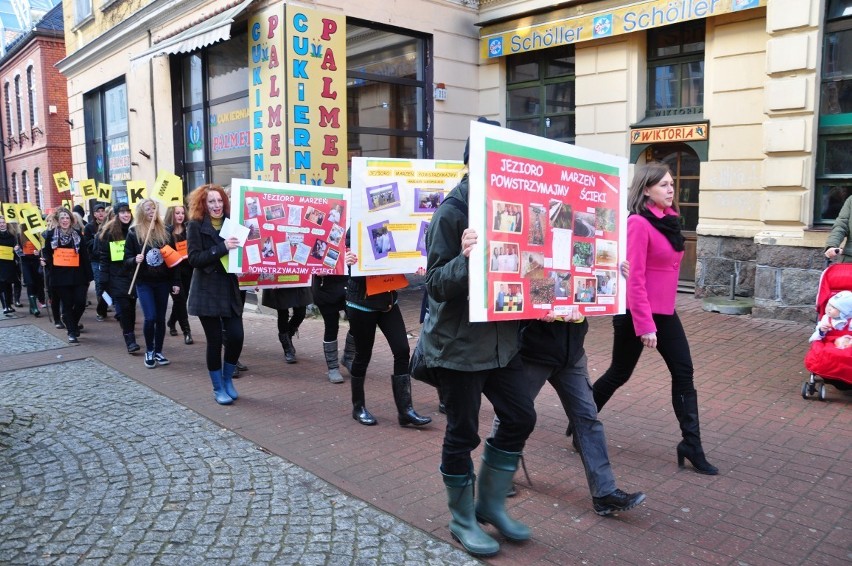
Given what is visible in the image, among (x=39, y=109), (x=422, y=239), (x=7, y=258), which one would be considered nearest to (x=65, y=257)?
(x=7, y=258)

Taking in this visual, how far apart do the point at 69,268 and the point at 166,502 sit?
6.23 meters

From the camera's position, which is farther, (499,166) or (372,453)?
(372,453)

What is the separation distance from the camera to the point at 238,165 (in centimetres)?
1237

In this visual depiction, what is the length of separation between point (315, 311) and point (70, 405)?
4491 millimetres

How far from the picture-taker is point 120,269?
8438 mm

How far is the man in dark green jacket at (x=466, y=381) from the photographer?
323 centimetres

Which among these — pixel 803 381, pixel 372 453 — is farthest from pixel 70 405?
pixel 803 381

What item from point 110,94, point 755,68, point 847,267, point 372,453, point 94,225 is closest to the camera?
point 372,453

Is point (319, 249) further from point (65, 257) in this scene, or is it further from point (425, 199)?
point (65, 257)

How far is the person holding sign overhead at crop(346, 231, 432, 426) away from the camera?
5.18 meters


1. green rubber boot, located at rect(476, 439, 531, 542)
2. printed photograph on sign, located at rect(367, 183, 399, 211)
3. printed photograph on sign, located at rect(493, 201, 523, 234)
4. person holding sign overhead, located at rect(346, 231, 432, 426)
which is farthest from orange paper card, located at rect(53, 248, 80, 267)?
printed photograph on sign, located at rect(493, 201, 523, 234)

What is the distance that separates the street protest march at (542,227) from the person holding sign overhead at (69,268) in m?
7.66

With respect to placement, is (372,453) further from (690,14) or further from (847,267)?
(690,14)

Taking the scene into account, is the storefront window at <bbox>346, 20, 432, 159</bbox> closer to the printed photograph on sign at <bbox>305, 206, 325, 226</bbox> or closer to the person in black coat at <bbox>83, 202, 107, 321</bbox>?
the person in black coat at <bbox>83, 202, 107, 321</bbox>
